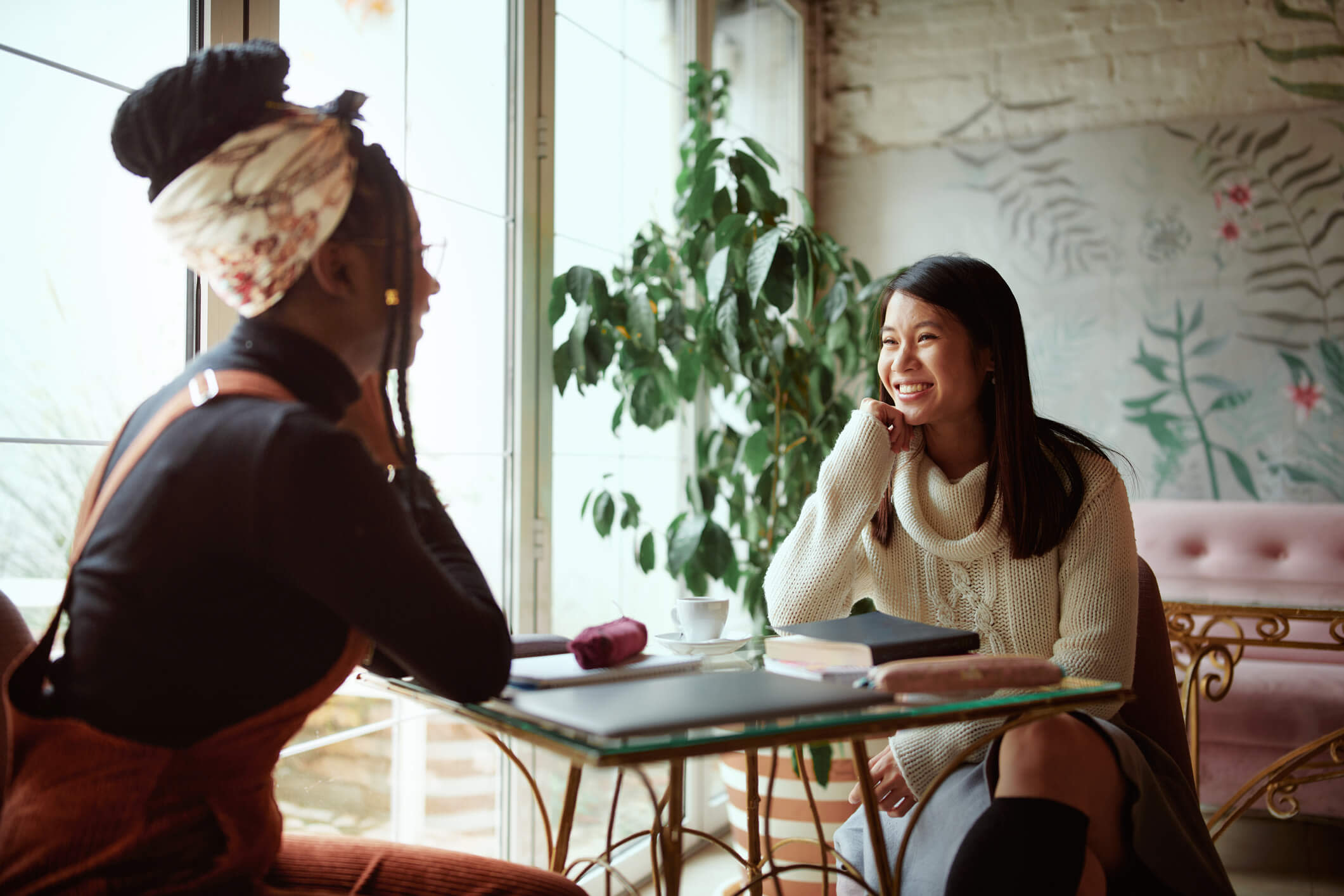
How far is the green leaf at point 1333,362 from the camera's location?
3191 millimetres

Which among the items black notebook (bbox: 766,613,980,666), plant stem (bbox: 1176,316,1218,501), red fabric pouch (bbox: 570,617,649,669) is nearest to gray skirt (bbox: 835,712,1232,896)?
black notebook (bbox: 766,613,980,666)

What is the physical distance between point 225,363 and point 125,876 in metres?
0.39

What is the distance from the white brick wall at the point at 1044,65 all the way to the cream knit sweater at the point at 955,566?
232cm

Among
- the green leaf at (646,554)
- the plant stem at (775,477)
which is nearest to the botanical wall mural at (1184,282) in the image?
the plant stem at (775,477)

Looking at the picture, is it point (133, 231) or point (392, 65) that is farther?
point (392, 65)

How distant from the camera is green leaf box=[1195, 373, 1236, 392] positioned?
10.9 ft

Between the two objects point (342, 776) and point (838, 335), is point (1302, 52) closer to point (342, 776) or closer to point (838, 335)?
point (838, 335)

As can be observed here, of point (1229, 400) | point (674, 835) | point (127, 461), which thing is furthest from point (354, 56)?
point (1229, 400)

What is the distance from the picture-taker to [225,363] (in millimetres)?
845

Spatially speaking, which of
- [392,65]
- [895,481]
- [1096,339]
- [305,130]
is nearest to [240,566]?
[305,130]

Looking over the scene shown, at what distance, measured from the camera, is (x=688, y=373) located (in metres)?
2.36

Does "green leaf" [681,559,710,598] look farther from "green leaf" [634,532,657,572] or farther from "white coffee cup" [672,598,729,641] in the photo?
"white coffee cup" [672,598,729,641]

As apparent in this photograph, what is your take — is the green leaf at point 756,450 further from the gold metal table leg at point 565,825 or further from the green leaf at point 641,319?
the gold metal table leg at point 565,825

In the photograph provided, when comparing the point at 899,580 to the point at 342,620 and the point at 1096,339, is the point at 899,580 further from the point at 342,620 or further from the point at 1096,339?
the point at 1096,339
